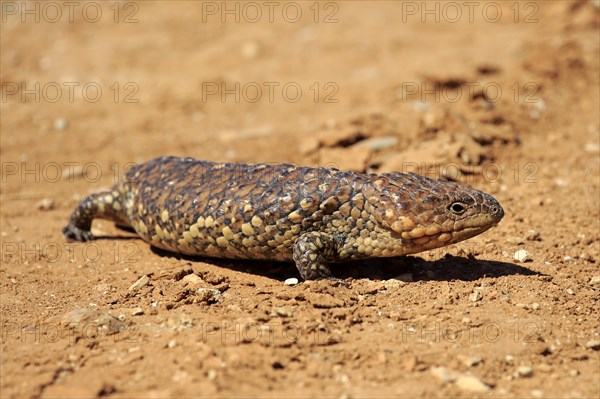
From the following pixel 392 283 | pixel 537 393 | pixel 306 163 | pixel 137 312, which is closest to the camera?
pixel 537 393

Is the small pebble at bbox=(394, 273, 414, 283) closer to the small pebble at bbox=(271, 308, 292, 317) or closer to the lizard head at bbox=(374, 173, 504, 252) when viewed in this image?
the lizard head at bbox=(374, 173, 504, 252)

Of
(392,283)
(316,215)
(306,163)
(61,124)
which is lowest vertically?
(392,283)

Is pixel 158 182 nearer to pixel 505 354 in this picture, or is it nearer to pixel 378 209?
Result: pixel 378 209

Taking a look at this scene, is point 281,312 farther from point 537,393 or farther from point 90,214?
point 90,214

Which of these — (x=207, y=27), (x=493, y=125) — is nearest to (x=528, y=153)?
(x=493, y=125)

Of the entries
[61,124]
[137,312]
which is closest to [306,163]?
[137,312]

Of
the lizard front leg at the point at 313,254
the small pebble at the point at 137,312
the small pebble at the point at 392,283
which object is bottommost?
the small pebble at the point at 392,283

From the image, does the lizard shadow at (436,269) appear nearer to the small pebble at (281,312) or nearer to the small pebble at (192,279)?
the small pebble at (281,312)

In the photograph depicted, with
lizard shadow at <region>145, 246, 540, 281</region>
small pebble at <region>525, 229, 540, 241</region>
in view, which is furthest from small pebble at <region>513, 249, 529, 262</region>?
small pebble at <region>525, 229, 540, 241</region>

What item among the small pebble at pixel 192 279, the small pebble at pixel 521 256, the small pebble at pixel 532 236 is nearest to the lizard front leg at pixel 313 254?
the small pebble at pixel 192 279
